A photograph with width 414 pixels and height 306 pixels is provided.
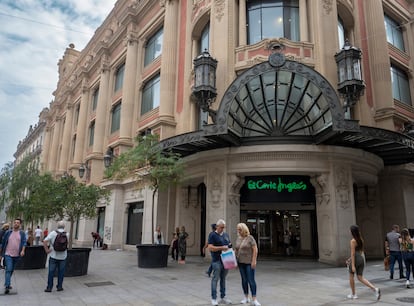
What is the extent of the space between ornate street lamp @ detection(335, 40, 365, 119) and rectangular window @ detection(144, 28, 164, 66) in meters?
13.4

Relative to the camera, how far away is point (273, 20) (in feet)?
54.6

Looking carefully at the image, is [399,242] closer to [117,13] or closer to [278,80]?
[278,80]

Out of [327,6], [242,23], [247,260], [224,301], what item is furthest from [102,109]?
[247,260]

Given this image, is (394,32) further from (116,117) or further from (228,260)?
(228,260)

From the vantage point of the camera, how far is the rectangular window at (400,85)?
67.2 ft

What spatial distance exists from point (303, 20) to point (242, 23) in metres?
3.01

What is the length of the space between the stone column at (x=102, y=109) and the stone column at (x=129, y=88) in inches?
192

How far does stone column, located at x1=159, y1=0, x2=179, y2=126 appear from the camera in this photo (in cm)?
1984

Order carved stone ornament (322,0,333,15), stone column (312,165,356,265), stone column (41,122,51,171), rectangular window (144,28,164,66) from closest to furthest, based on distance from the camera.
Answer: stone column (312,165,356,265), carved stone ornament (322,0,333,15), rectangular window (144,28,164,66), stone column (41,122,51,171)

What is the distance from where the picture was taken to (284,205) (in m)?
17.5

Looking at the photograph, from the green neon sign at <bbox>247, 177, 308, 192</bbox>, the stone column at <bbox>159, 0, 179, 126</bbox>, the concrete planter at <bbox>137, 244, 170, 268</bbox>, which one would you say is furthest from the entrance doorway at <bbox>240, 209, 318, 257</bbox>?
the stone column at <bbox>159, 0, 179, 126</bbox>

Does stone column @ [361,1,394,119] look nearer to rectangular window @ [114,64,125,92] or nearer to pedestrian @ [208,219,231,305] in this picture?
→ pedestrian @ [208,219,231,305]

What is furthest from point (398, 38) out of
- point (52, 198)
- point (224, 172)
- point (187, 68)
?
point (52, 198)

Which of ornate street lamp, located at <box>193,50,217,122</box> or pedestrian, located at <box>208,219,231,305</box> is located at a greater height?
ornate street lamp, located at <box>193,50,217,122</box>
